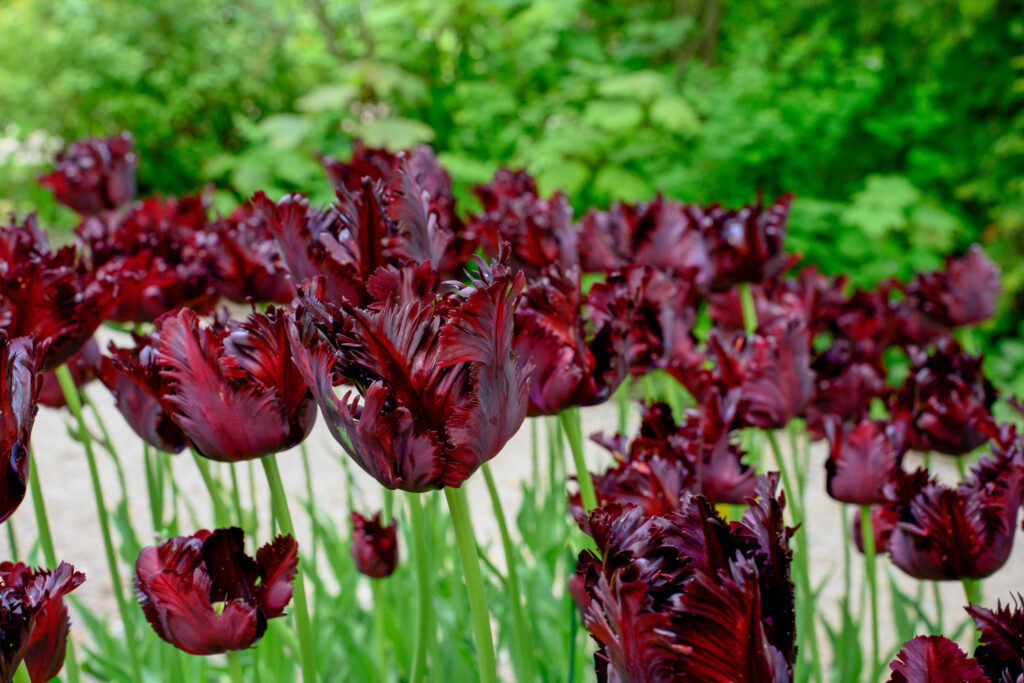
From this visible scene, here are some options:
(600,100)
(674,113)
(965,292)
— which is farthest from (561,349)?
(600,100)

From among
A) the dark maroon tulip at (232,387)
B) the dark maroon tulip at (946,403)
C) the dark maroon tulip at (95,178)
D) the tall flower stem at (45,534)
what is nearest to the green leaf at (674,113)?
the dark maroon tulip at (95,178)

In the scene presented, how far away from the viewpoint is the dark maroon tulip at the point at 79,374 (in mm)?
1521

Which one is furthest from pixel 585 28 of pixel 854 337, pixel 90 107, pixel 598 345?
pixel 598 345

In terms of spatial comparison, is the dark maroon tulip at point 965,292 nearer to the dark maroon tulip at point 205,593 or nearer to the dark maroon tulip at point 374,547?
the dark maroon tulip at point 374,547

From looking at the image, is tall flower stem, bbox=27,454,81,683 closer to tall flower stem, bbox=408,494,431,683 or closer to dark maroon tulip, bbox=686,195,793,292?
tall flower stem, bbox=408,494,431,683

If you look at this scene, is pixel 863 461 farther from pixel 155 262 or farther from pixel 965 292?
pixel 155 262

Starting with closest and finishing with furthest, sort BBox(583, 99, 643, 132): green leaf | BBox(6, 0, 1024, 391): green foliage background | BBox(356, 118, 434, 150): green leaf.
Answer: BBox(6, 0, 1024, 391): green foliage background → BBox(583, 99, 643, 132): green leaf → BBox(356, 118, 434, 150): green leaf

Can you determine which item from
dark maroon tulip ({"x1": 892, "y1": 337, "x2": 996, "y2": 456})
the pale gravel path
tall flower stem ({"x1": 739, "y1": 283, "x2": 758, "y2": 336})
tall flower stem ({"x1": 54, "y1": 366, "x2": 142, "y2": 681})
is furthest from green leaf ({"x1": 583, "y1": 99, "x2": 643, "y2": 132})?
tall flower stem ({"x1": 54, "y1": 366, "x2": 142, "y2": 681})

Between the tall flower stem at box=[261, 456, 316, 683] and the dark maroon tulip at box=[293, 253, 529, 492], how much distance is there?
8.1 inches

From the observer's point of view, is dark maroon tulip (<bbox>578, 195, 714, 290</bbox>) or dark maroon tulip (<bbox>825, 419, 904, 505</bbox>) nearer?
dark maroon tulip (<bbox>825, 419, 904, 505</bbox>)

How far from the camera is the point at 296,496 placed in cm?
259

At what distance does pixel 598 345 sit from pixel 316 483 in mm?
3641

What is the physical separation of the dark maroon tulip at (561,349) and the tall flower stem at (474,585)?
23 cm

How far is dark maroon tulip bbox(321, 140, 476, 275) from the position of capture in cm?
95
